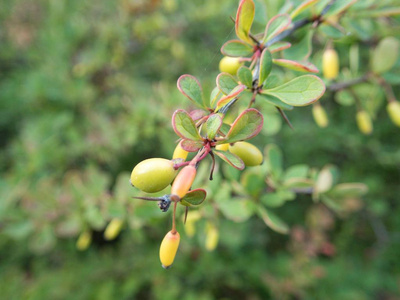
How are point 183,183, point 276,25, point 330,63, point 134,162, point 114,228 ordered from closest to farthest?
point 183,183 < point 276,25 < point 330,63 < point 114,228 < point 134,162

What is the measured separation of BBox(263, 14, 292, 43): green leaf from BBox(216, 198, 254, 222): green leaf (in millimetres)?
344

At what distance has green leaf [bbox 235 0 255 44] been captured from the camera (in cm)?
37

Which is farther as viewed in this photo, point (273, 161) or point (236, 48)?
point (273, 161)

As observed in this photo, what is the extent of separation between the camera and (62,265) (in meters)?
1.49

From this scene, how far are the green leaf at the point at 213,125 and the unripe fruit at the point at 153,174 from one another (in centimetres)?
5

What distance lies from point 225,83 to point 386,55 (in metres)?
0.45

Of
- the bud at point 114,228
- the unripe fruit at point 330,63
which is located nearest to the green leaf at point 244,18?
the unripe fruit at point 330,63

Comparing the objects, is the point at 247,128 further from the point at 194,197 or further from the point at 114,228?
the point at 114,228

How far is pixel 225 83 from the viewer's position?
1.17 feet

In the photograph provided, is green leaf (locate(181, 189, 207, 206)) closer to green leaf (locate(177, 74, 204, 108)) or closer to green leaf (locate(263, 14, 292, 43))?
green leaf (locate(177, 74, 204, 108))

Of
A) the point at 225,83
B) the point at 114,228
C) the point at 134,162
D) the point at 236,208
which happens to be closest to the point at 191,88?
the point at 225,83

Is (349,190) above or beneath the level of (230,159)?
beneath

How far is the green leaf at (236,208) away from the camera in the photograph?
63 centimetres

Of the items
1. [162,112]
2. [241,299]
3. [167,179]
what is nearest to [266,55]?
[167,179]
